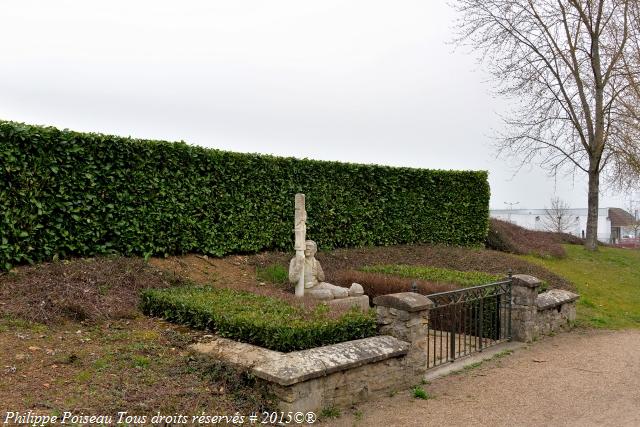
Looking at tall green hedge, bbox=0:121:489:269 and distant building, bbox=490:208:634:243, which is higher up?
tall green hedge, bbox=0:121:489:269

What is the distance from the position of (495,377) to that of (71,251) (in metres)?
6.99

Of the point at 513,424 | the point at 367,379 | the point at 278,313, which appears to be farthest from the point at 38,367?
the point at 513,424

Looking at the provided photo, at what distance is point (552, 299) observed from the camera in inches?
355

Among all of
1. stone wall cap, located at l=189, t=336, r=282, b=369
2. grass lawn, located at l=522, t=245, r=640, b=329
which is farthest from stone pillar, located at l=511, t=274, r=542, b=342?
stone wall cap, located at l=189, t=336, r=282, b=369

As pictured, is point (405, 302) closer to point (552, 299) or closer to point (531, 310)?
A: point (531, 310)

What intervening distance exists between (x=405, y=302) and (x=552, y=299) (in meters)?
4.60

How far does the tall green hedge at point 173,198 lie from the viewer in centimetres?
788

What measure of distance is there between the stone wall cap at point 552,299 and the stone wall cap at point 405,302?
11.9 feet

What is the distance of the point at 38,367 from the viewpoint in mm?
4754

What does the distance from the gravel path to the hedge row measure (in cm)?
83

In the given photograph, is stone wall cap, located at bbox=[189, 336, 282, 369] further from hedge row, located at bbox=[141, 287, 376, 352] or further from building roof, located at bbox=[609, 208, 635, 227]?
building roof, located at bbox=[609, 208, 635, 227]

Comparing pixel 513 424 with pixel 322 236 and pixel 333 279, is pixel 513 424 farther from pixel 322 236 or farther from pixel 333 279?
→ pixel 322 236

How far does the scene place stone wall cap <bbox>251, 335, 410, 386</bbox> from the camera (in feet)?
15.0

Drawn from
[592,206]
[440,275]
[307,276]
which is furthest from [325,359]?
[592,206]
